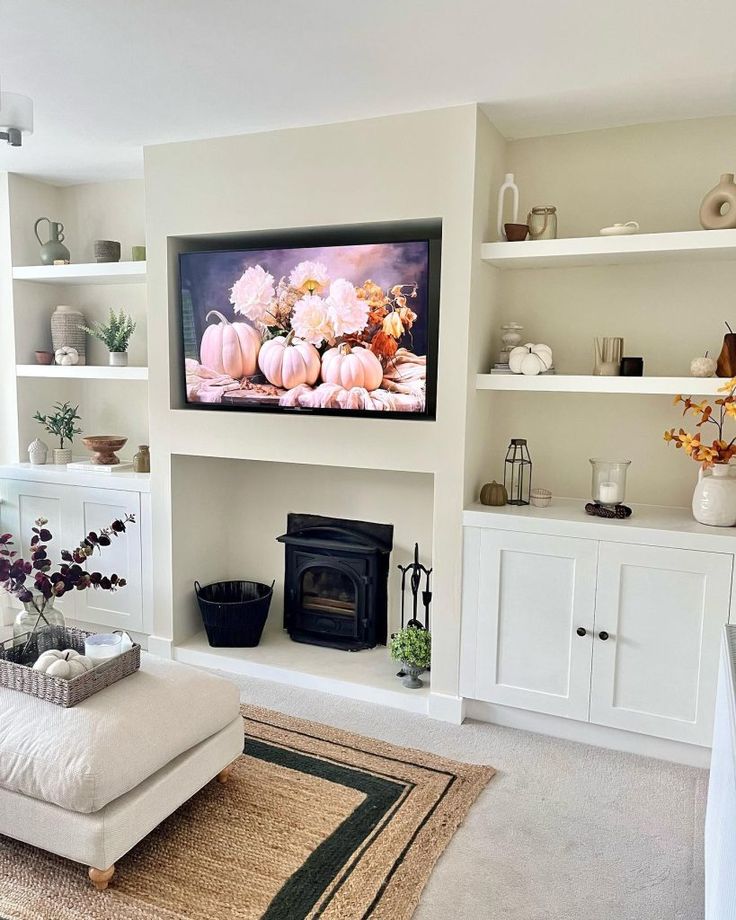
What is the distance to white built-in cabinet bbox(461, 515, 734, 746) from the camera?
109 inches

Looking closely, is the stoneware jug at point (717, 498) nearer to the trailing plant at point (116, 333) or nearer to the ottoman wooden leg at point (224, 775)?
the ottoman wooden leg at point (224, 775)

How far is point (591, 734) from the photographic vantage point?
304cm

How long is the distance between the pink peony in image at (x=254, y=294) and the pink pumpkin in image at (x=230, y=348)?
2.9 inches

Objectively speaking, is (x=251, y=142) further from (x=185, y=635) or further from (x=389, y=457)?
(x=185, y=635)

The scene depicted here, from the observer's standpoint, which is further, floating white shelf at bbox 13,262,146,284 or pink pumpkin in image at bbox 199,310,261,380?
floating white shelf at bbox 13,262,146,284

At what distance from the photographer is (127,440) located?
4.35 meters

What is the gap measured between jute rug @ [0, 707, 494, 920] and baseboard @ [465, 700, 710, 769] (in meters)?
0.42

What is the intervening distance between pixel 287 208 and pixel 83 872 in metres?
2.67

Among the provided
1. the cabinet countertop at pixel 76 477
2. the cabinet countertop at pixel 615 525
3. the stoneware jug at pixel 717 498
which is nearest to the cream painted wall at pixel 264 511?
the cabinet countertop at pixel 76 477

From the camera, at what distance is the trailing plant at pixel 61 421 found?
14.1 ft

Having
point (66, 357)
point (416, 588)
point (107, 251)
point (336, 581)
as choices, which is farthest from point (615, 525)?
point (66, 357)

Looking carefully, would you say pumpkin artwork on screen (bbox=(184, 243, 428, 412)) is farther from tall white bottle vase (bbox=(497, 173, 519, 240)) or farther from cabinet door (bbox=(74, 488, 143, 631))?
cabinet door (bbox=(74, 488, 143, 631))

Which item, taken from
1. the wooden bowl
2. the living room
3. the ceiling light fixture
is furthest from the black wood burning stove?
the ceiling light fixture

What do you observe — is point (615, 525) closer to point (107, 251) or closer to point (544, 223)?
point (544, 223)
